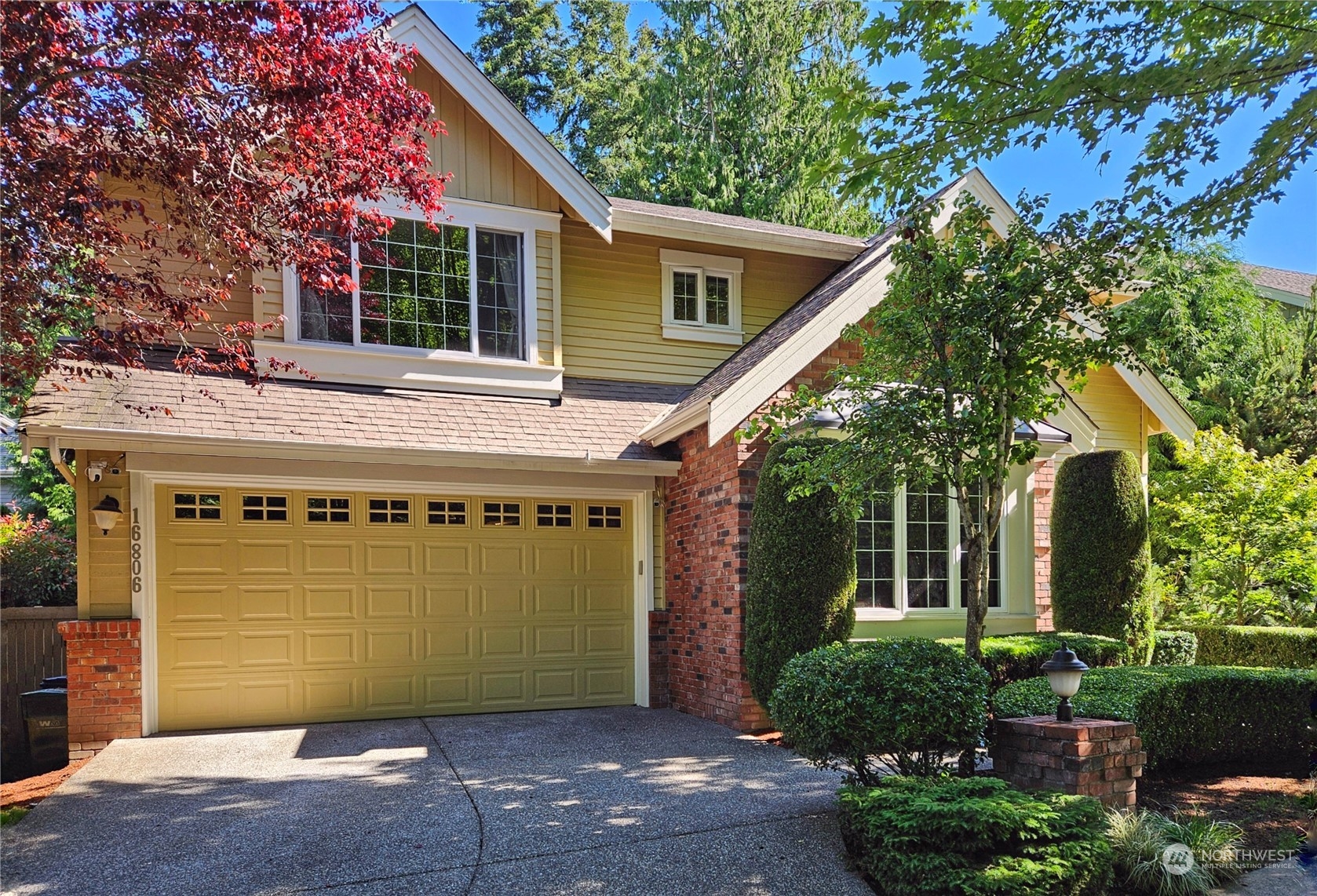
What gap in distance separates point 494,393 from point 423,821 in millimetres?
5287

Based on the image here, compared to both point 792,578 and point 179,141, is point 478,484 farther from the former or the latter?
point 179,141

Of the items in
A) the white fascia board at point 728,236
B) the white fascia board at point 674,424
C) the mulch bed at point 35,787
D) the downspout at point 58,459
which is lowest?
the mulch bed at point 35,787

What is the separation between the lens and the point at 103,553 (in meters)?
7.92

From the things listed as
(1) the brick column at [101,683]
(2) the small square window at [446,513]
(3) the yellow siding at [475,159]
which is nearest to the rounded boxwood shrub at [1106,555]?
(2) the small square window at [446,513]

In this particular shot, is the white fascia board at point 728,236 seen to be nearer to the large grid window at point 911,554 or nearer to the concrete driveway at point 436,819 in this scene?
the large grid window at point 911,554

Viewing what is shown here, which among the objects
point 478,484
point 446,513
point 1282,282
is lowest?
point 446,513

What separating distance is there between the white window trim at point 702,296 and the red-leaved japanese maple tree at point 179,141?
15.0ft

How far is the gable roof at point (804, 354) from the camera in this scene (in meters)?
8.05

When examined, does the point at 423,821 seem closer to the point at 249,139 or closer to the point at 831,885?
the point at 831,885

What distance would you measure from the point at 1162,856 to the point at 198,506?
837cm

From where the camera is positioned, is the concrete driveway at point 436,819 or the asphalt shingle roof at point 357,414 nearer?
the concrete driveway at point 436,819

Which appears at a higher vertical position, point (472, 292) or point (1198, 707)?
point (472, 292)

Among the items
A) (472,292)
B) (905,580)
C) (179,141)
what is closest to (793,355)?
(905,580)

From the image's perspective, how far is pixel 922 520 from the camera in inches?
377
